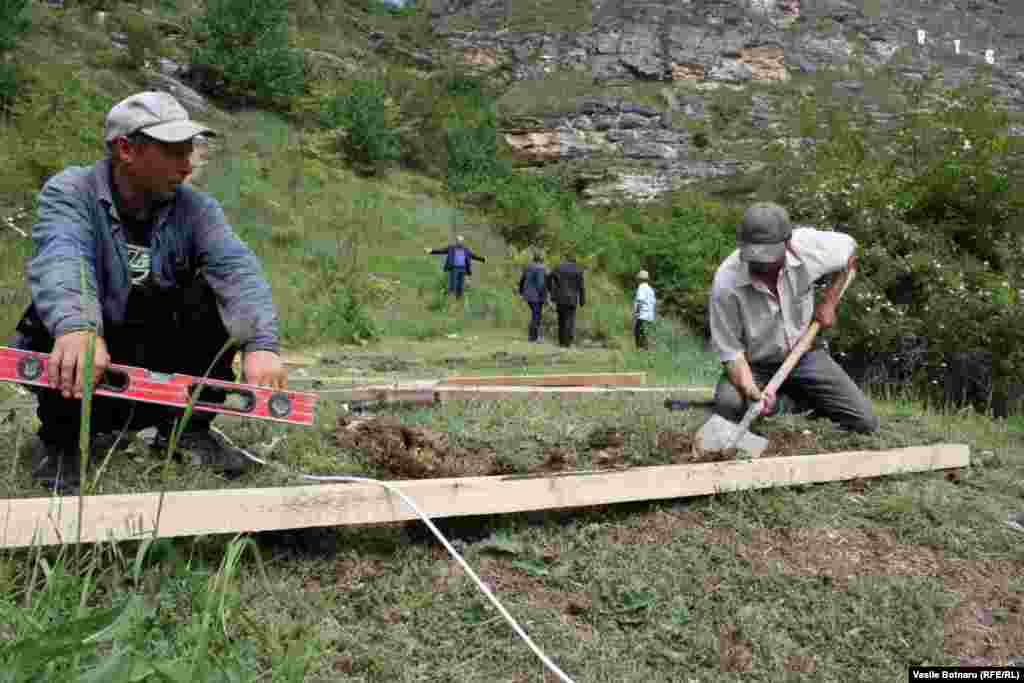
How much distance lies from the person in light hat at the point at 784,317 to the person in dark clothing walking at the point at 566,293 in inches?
384

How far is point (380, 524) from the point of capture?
289cm

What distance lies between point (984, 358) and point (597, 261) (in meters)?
18.9

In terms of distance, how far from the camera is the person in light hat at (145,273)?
2.67 metres

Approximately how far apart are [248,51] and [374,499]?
1038 inches

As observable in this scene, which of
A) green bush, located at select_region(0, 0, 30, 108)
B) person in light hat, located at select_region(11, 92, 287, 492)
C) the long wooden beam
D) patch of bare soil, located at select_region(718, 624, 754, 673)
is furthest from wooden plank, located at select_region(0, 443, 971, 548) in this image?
green bush, located at select_region(0, 0, 30, 108)

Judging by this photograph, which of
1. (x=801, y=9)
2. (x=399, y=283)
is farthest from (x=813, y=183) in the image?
(x=801, y=9)

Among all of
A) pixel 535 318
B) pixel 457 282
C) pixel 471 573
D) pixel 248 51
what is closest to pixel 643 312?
pixel 535 318

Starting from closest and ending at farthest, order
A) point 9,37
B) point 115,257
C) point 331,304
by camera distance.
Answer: point 115,257, point 331,304, point 9,37

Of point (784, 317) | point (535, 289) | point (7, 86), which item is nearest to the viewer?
point (784, 317)

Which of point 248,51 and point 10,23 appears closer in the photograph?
point 10,23

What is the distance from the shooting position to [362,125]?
25891 mm

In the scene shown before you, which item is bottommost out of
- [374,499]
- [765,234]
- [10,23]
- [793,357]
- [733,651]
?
[733,651]

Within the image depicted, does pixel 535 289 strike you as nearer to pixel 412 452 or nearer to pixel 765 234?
pixel 765 234

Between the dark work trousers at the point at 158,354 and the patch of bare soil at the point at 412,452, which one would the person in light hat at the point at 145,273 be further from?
the patch of bare soil at the point at 412,452
